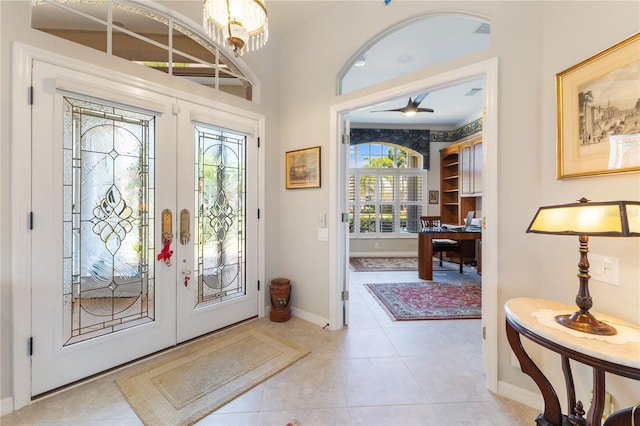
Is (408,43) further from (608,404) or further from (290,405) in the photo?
(290,405)

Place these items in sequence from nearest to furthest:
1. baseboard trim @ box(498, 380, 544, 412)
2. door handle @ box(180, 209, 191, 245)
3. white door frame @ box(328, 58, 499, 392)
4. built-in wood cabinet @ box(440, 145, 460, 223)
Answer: baseboard trim @ box(498, 380, 544, 412) → white door frame @ box(328, 58, 499, 392) → door handle @ box(180, 209, 191, 245) → built-in wood cabinet @ box(440, 145, 460, 223)

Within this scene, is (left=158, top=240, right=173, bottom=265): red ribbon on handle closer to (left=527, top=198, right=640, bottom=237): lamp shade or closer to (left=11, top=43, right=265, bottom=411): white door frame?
(left=11, top=43, right=265, bottom=411): white door frame

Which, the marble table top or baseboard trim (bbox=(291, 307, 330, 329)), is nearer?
the marble table top

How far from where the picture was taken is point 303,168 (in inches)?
116

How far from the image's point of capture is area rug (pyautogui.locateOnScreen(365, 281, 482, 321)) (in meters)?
3.14

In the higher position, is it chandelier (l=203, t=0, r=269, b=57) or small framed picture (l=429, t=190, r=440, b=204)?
chandelier (l=203, t=0, r=269, b=57)

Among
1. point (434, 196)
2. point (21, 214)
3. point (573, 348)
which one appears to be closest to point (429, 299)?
point (573, 348)

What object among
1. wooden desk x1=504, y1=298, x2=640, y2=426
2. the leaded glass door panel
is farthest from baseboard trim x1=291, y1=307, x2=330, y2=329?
wooden desk x1=504, y1=298, x2=640, y2=426

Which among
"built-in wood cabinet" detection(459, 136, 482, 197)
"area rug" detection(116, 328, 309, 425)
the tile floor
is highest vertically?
"built-in wood cabinet" detection(459, 136, 482, 197)

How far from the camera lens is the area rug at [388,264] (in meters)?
5.47

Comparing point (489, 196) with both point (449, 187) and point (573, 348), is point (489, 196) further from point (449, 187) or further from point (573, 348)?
point (449, 187)

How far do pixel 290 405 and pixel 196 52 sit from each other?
313cm

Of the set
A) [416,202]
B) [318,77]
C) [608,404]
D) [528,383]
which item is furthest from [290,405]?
[416,202]

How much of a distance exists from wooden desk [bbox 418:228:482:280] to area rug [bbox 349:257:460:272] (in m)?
0.77
